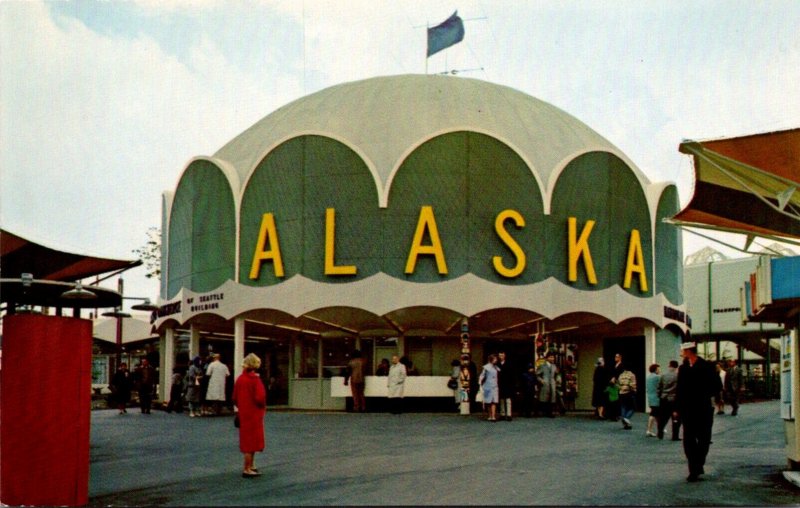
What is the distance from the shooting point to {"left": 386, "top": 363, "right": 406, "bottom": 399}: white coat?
2680cm

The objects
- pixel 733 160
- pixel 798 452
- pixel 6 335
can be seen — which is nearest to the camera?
pixel 6 335

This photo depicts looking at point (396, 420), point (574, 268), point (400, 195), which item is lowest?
point (396, 420)

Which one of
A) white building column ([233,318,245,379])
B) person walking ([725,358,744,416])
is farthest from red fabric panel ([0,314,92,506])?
person walking ([725,358,744,416])

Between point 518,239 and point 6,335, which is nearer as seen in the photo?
point 6,335

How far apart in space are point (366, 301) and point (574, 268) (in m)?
6.29

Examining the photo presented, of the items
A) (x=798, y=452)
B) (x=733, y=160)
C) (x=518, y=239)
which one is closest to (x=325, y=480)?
(x=798, y=452)

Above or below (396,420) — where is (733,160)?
above

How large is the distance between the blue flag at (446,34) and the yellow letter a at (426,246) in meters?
15.1

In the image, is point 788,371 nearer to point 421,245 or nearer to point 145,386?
point 421,245

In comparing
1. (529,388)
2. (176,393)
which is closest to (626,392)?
(529,388)

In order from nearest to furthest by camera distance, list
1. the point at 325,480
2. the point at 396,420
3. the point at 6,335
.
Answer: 1. the point at 6,335
2. the point at 325,480
3. the point at 396,420

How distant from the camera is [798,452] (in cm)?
1318

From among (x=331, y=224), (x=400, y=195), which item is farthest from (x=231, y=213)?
(x=400, y=195)

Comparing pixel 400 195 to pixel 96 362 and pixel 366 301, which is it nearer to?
pixel 366 301
